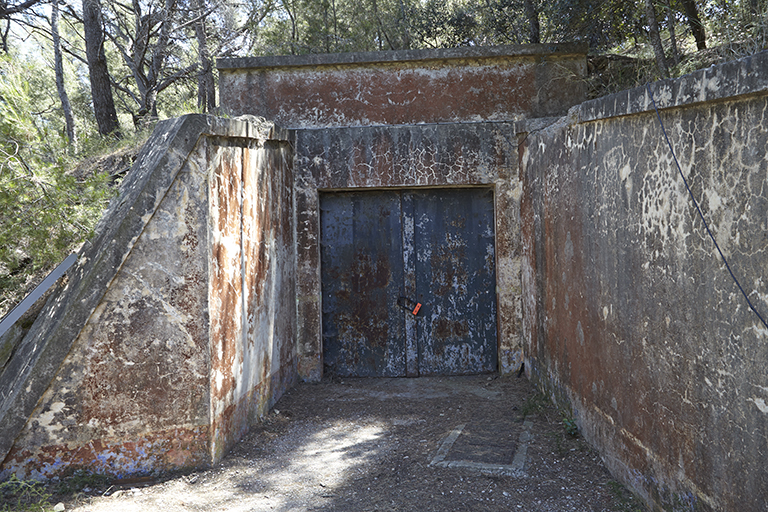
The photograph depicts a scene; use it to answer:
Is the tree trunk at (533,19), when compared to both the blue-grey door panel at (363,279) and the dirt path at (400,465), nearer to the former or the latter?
the blue-grey door panel at (363,279)

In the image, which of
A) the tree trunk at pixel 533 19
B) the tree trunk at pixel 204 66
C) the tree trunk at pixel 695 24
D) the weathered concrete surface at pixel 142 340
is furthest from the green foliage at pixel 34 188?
the tree trunk at pixel 204 66

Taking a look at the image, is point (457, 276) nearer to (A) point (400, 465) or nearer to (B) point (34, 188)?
(A) point (400, 465)

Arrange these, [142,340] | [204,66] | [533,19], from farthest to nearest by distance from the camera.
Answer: [204,66] < [533,19] < [142,340]

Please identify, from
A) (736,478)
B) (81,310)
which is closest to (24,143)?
(81,310)

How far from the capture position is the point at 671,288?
260cm

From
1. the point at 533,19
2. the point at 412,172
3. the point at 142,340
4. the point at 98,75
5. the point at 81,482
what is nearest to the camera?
the point at 81,482

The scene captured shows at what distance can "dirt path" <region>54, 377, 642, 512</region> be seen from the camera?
320 centimetres

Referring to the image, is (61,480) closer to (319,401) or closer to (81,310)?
(81,310)

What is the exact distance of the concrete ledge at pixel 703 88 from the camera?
1.92 metres

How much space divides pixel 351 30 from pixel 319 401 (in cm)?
634

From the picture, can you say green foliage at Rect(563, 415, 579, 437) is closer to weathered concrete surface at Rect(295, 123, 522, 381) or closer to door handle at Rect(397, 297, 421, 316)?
weathered concrete surface at Rect(295, 123, 522, 381)

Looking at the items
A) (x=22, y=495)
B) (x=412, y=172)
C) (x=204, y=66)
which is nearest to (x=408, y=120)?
(x=412, y=172)

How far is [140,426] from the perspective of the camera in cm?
351

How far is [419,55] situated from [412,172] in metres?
1.21
